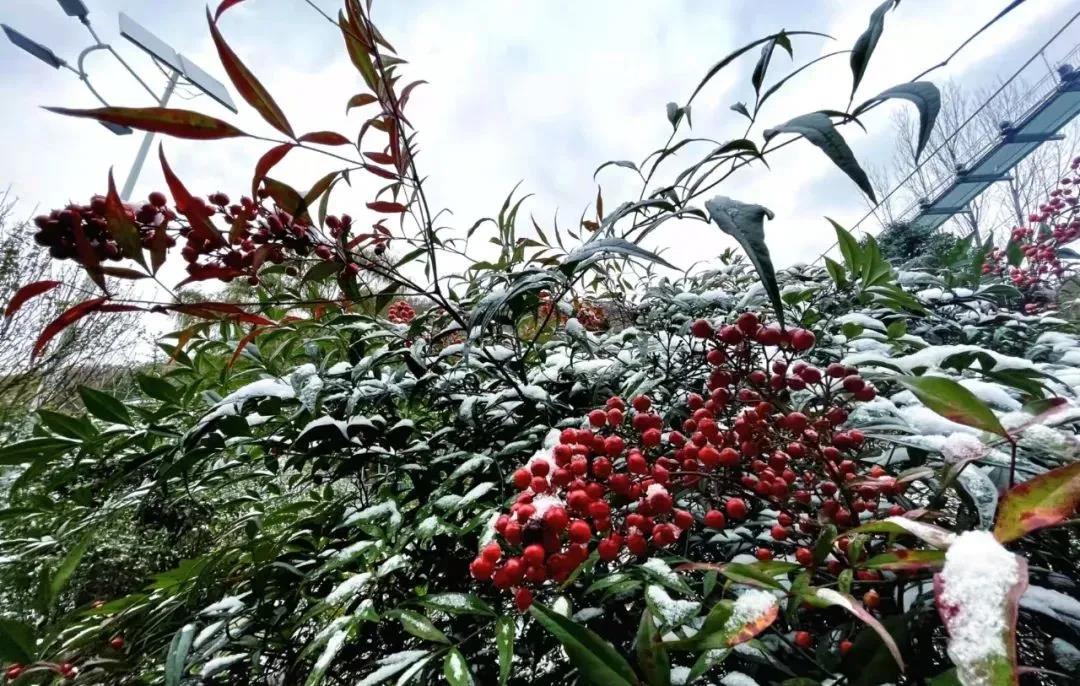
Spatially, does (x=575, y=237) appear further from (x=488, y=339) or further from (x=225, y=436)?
(x=225, y=436)

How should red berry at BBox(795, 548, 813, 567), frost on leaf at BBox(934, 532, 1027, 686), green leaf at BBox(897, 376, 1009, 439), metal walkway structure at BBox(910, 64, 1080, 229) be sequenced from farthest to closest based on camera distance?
metal walkway structure at BBox(910, 64, 1080, 229), red berry at BBox(795, 548, 813, 567), green leaf at BBox(897, 376, 1009, 439), frost on leaf at BBox(934, 532, 1027, 686)

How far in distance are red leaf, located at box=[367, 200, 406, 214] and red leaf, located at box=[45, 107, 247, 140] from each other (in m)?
0.46

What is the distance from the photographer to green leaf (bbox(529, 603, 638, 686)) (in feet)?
1.20

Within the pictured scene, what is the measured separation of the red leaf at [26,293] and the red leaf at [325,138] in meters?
0.35

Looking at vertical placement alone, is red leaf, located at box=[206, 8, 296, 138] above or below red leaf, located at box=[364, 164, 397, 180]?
below

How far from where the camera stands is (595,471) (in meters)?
0.53

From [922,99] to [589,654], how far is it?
1.69ft

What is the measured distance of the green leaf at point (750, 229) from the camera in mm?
354

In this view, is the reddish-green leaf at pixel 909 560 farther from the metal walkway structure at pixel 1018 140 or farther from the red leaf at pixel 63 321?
the metal walkway structure at pixel 1018 140

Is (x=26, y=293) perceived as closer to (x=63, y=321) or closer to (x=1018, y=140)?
(x=63, y=321)

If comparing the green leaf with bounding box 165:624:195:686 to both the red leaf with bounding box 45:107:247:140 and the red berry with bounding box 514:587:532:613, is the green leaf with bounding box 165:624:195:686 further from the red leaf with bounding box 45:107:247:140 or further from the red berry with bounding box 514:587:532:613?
the red leaf with bounding box 45:107:247:140

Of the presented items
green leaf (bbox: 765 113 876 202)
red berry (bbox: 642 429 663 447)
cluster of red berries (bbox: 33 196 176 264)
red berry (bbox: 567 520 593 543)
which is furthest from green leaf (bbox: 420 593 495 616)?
cluster of red berries (bbox: 33 196 176 264)

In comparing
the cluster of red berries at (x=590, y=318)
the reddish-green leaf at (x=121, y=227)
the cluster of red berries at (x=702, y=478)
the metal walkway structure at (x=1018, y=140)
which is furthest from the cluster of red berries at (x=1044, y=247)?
the metal walkway structure at (x=1018, y=140)

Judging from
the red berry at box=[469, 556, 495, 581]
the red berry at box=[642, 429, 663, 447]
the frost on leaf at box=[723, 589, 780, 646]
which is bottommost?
the frost on leaf at box=[723, 589, 780, 646]
